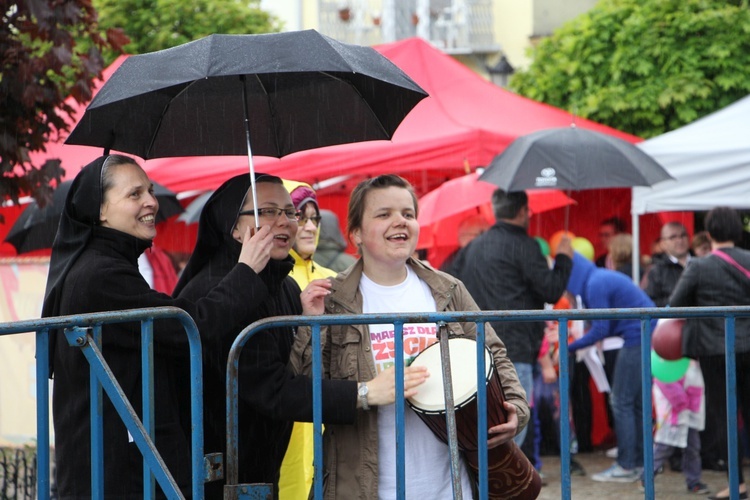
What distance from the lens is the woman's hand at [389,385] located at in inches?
135

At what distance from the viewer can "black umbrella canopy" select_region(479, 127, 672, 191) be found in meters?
7.81

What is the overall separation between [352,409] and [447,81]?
775 centimetres

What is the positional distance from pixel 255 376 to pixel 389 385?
432mm

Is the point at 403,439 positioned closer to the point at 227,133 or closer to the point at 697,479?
the point at 227,133

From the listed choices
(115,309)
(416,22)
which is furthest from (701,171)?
(416,22)

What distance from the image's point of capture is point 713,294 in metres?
7.00

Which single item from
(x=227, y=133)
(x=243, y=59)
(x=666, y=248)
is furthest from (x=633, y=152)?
(x=243, y=59)

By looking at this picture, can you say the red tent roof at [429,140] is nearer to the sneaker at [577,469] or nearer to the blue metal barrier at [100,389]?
the sneaker at [577,469]

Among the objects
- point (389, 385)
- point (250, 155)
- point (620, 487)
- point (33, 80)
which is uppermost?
point (33, 80)

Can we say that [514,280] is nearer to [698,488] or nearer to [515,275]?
[515,275]

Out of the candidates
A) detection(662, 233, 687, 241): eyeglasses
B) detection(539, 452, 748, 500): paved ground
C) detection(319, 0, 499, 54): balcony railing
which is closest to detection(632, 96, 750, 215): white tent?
detection(662, 233, 687, 241): eyeglasses

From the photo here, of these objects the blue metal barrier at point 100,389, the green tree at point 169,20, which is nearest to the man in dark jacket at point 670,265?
the blue metal barrier at point 100,389

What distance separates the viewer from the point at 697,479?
7.64 metres

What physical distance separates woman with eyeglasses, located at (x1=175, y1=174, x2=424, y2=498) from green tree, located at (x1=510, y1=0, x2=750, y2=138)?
11.2 meters
